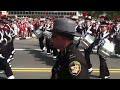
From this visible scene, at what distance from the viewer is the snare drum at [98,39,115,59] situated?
8508mm

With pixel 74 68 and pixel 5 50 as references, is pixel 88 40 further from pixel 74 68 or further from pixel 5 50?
pixel 74 68

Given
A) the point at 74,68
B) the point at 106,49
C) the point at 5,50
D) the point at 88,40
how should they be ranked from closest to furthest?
the point at 74,68, the point at 106,49, the point at 5,50, the point at 88,40

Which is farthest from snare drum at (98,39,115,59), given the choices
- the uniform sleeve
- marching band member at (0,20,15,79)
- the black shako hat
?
the uniform sleeve

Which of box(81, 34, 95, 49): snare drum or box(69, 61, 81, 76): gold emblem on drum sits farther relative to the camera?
box(81, 34, 95, 49): snare drum

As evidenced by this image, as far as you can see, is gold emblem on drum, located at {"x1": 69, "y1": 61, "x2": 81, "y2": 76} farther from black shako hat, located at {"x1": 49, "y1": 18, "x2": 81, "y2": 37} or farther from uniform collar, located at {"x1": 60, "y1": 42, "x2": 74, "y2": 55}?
black shako hat, located at {"x1": 49, "y1": 18, "x2": 81, "y2": 37}

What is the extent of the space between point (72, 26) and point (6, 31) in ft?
21.7

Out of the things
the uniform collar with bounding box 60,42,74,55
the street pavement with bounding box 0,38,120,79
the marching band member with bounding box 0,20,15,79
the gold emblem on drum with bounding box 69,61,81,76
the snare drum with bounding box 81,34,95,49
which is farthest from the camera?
the snare drum with bounding box 81,34,95,49

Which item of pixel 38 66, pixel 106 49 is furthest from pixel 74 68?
pixel 38 66

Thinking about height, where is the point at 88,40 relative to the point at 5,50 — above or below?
above

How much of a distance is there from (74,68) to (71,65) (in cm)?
5

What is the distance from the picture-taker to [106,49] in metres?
8.57
